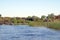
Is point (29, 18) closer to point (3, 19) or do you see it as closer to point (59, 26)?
point (3, 19)

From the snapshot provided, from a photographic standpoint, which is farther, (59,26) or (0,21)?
(0,21)

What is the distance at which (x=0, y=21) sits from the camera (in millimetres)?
106500

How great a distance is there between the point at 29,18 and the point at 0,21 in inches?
632

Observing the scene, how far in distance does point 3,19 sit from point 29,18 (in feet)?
51.6

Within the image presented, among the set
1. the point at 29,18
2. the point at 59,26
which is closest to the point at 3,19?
the point at 29,18

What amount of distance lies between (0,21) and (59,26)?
247 feet

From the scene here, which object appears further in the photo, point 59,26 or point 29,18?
point 29,18

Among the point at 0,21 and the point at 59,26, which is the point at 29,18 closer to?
the point at 0,21

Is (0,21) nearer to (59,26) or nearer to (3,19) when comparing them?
(3,19)

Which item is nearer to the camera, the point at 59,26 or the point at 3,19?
the point at 59,26

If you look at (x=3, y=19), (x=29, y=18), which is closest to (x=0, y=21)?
(x=3, y=19)

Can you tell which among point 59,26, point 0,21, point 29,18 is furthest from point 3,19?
point 59,26

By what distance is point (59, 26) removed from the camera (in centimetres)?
3434
